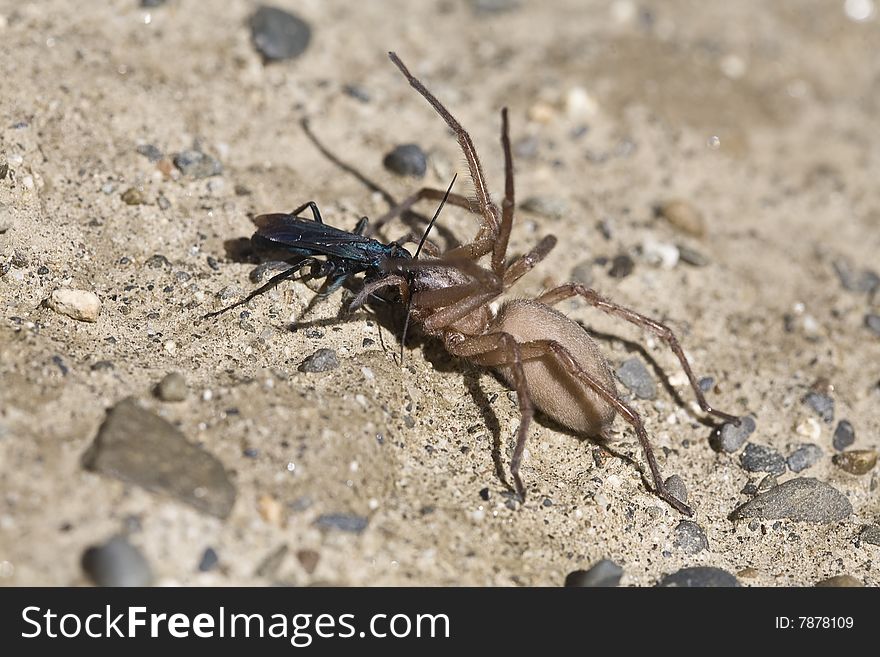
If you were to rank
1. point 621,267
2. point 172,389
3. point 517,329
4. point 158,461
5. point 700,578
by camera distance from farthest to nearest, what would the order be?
point 621,267, point 517,329, point 700,578, point 172,389, point 158,461

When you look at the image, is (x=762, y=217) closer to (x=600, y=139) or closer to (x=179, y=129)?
(x=600, y=139)

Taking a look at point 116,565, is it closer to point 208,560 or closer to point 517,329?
point 208,560

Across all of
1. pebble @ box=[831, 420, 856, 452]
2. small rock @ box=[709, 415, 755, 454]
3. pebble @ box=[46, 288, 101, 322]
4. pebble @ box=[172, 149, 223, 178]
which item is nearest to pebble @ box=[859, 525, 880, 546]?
pebble @ box=[831, 420, 856, 452]

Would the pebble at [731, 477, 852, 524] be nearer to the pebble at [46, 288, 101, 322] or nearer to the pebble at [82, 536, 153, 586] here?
the pebble at [82, 536, 153, 586]

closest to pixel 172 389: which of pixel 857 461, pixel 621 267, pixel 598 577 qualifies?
pixel 598 577

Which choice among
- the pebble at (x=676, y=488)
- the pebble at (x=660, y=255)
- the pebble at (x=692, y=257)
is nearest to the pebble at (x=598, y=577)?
→ the pebble at (x=676, y=488)

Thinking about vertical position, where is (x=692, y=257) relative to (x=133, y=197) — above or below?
below
